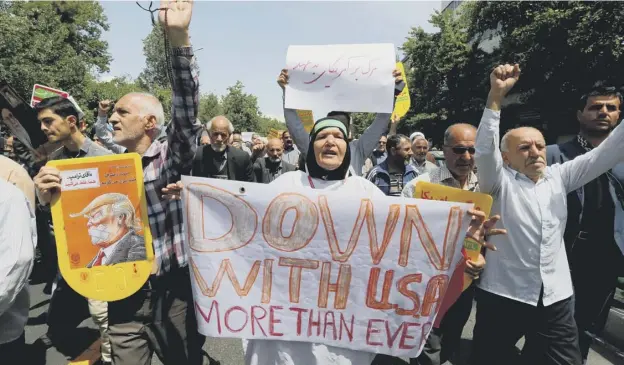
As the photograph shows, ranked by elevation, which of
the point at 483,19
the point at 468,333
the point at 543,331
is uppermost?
the point at 483,19

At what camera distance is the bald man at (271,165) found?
21.1ft

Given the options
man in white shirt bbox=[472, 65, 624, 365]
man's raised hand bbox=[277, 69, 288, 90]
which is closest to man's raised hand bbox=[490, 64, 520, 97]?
man in white shirt bbox=[472, 65, 624, 365]

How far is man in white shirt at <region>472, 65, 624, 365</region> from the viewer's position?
2367 mm

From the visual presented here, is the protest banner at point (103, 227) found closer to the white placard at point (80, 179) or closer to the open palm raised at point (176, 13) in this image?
the white placard at point (80, 179)

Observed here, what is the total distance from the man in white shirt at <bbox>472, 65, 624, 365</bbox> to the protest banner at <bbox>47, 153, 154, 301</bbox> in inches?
73.0

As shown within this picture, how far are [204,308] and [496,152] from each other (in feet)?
5.51

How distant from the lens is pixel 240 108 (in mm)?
51281

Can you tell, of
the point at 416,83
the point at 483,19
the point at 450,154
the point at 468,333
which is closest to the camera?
the point at 450,154

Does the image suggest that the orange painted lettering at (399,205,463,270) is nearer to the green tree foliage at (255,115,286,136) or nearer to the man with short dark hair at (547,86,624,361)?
the man with short dark hair at (547,86,624,361)

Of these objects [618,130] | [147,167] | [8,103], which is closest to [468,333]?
[618,130]

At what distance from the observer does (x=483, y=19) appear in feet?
75.0

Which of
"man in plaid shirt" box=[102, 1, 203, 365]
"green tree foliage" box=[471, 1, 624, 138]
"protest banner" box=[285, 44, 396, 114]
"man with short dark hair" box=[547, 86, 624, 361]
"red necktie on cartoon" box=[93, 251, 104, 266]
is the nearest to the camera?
"red necktie on cartoon" box=[93, 251, 104, 266]

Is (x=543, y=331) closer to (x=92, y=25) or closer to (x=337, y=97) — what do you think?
(x=337, y=97)

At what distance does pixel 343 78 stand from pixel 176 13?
55.1 inches
